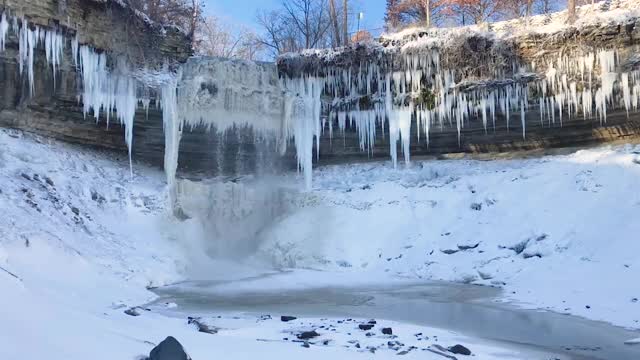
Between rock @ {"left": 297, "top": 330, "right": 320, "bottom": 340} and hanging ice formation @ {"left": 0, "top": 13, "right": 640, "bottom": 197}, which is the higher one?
hanging ice formation @ {"left": 0, "top": 13, "right": 640, "bottom": 197}

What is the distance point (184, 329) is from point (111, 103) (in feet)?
38.2

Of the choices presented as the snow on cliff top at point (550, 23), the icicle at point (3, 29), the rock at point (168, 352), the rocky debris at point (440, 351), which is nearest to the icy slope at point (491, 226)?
the snow on cliff top at point (550, 23)

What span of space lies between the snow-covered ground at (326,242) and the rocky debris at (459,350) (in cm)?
13

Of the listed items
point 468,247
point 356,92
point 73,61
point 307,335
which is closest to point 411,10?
point 356,92

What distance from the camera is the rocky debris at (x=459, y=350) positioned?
618cm

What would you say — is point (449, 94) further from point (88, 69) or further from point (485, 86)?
point (88, 69)

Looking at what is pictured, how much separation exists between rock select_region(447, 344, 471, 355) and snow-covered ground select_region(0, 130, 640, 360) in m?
0.13

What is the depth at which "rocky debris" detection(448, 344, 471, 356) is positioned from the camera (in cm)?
618

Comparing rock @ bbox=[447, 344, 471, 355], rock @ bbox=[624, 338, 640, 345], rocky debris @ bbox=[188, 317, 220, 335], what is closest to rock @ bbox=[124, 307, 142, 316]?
rocky debris @ bbox=[188, 317, 220, 335]

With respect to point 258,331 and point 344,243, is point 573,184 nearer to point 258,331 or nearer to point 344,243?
point 344,243

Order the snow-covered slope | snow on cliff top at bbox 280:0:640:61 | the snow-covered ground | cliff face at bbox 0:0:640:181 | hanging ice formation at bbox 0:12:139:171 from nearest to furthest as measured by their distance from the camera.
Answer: the snow-covered slope
the snow-covered ground
hanging ice formation at bbox 0:12:139:171
cliff face at bbox 0:0:640:181
snow on cliff top at bbox 280:0:640:61

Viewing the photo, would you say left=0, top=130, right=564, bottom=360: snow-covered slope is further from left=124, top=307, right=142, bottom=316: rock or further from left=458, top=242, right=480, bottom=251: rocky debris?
left=458, top=242, right=480, bottom=251: rocky debris

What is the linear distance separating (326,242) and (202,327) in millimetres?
10411

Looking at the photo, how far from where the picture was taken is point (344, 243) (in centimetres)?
1711
